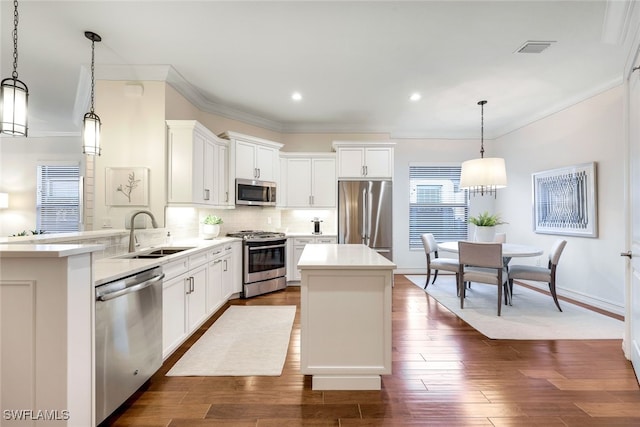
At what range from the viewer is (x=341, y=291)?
2141 mm

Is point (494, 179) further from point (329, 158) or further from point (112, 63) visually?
point (112, 63)

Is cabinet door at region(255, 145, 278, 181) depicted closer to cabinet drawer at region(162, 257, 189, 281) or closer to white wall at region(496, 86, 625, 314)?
cabinet drawer at region(162, 257, 189, 281)

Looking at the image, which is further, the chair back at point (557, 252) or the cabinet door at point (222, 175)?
the cabinet door at point (222, 175)

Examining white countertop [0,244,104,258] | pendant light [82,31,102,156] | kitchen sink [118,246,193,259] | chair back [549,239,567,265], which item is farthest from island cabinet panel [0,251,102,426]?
chair back [549,239,567,265]

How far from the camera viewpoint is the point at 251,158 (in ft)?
15.8

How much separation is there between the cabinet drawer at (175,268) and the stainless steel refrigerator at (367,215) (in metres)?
2.81

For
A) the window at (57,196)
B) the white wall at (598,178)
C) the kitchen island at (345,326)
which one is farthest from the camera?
the window at (57,196)

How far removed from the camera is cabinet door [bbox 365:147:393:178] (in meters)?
5.27

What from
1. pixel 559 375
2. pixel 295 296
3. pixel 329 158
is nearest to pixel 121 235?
pixel 295 296

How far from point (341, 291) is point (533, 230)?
4646 millimetres

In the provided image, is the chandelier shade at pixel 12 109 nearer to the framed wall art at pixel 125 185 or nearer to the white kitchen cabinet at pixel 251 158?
the framed wall art at pixel 125 185

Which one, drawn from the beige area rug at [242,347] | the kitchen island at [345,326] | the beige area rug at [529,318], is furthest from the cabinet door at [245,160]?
the beige area rug at [529,318]

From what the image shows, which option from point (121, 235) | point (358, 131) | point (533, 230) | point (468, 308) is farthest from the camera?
point (358, 131)

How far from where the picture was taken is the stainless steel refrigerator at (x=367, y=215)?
5113 millimetres
